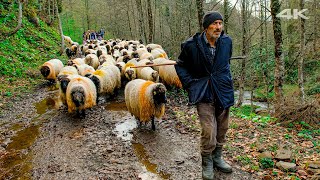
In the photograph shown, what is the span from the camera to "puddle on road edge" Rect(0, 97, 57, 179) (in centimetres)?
514

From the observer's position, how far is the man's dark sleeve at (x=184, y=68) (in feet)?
12.9

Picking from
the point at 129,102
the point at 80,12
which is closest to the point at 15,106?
the point at 129,102

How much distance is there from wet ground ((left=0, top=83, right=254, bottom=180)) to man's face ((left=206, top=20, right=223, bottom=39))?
7.24 ft

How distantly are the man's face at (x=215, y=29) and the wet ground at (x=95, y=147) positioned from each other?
7.24 feet

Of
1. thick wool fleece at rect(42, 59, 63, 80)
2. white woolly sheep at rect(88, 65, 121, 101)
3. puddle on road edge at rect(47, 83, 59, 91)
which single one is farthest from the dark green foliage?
white woolly sheep at rect(88, 65, 121, 101)

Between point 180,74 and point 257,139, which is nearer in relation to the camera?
point 180,74

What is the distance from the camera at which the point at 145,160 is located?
5465 millimetres

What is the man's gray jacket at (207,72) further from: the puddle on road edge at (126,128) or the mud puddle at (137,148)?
the puddle on road edge at (126,128)

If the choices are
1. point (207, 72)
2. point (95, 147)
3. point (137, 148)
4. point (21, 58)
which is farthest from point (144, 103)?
point (21, 58)

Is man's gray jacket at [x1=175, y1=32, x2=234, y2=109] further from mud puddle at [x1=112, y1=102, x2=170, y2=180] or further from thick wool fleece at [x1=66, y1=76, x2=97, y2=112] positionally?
thick wool fleece at [x1=66, y1=76, x2=97, y2=112]

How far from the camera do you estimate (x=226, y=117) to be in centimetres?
413

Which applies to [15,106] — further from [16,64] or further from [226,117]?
[226,117]

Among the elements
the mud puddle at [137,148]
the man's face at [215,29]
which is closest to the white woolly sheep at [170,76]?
the mud puddle at [137,148]

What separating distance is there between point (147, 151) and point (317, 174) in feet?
10.4
